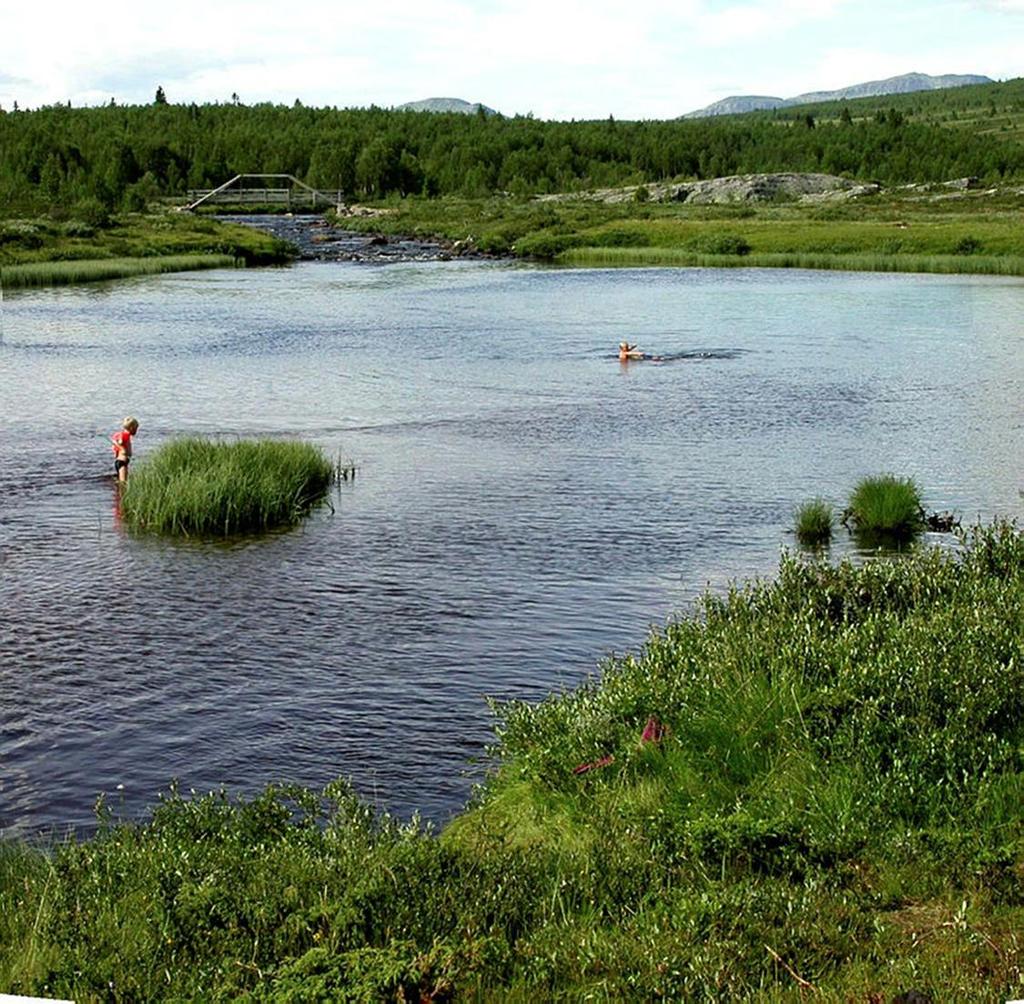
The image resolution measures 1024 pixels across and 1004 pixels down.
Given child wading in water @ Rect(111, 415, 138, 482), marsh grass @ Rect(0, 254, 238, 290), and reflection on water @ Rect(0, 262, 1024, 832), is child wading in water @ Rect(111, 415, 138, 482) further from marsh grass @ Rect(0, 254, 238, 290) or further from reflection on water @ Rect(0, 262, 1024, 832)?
marsh grass @ Rect(0, 254, 238, 290)

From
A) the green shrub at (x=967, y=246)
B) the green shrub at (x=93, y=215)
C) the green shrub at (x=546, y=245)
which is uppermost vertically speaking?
the green shrub at (x=93, y=215)

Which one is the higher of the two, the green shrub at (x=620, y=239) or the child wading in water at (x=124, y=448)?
the green shrub at (x=620, y=239)

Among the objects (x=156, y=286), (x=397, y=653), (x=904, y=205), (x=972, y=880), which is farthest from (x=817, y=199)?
(x=972, y=880)

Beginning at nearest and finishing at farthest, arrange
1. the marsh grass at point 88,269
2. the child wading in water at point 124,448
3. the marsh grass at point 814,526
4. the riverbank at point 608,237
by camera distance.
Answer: the marsh grass at point 814,526 < the child wading in water at point 124,448 < the marsh grass at point 88,269 < the riverbank at point 608,237

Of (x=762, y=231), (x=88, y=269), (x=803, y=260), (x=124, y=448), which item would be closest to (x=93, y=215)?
(x=88, y=269)

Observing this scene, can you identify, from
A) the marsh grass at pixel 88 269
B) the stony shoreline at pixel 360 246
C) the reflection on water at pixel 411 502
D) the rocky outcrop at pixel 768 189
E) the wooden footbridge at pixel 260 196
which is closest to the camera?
the reflection on water at pixel 411 502

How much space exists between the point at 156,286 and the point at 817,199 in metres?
78.2

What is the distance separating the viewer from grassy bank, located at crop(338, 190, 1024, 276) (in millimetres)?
79188

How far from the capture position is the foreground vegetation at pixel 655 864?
7.27m

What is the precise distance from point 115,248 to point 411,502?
194 feet

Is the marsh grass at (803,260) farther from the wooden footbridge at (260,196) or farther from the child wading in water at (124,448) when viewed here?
the wooden footbridge at (260,196)

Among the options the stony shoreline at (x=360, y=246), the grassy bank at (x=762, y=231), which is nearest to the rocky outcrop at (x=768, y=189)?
the grassy bank at (x=762, y=231)

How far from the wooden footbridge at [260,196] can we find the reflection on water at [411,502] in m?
94.1

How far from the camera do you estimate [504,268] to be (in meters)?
83.3
